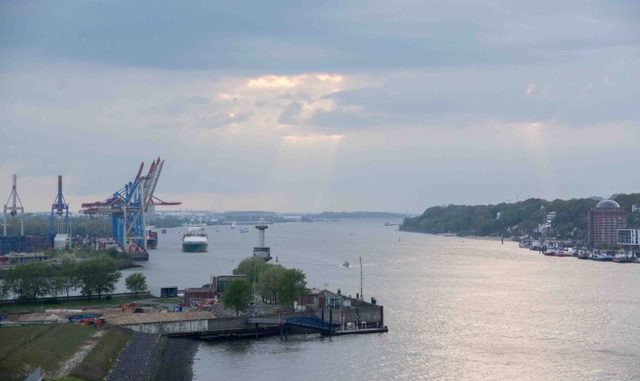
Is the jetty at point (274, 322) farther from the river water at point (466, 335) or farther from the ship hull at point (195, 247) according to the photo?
the ship hull at point (195, 247)

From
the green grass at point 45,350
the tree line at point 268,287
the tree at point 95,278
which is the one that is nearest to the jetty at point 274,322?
the tree line at point 268,287

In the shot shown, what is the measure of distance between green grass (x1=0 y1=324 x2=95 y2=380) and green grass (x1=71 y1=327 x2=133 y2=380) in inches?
10.9

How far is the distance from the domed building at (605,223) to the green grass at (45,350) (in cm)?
3915

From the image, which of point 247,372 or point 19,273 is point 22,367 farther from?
point 19,273

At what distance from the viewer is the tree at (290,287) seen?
18.9m

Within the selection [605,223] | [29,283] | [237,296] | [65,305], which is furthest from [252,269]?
[605,223]

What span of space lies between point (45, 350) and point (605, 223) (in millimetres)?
42361

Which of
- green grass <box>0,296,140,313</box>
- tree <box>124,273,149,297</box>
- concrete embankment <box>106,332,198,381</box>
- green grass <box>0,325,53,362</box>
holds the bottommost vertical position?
concrete embankment <box>106,332,198,381</box>

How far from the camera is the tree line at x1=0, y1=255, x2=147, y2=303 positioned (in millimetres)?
21094

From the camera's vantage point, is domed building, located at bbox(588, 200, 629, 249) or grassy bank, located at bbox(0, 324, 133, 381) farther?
domed building, located at bbox(588, 200, 629, 249)

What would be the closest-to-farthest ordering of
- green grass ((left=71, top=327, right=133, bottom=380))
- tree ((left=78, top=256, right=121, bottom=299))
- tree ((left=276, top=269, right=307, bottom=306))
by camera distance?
green grass ((left=71, top=327, right=133, bottom=380)) → tree ((left=276, top=269, right=307, bottom=306)) → tree ((left=78, top=256, right=121, bottom=299))

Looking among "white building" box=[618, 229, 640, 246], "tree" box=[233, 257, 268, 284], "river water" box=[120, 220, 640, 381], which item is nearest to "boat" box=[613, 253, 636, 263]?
"white building" box=[618, 229, 640, 246]

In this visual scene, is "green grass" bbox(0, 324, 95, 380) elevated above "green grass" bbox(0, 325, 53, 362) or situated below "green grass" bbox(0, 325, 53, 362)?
below

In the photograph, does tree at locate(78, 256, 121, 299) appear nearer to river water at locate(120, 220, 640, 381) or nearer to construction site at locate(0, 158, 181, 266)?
river water at locate(120, 220, 640, 381)
